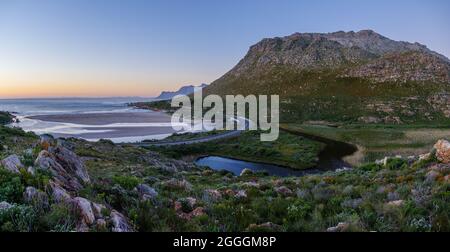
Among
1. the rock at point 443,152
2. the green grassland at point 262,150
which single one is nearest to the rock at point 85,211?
the rock at point 443,152

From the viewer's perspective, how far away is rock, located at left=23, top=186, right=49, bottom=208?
20.3 feet

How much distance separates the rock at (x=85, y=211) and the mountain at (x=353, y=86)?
311ft

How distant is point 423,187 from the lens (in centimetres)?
1041

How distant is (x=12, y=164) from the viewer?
24.7 ft

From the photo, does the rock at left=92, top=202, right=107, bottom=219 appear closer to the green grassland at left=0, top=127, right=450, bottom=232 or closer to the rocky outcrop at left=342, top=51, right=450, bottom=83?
the green grassland at left=0, top=127, right=450, bottom=232

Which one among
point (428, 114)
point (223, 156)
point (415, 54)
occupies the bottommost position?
point (223, 156)

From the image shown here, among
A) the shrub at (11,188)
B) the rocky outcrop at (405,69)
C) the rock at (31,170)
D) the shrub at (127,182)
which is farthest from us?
the rocky outcrop at (405,69)

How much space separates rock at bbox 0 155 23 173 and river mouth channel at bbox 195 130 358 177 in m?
32.6

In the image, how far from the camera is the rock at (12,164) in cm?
728

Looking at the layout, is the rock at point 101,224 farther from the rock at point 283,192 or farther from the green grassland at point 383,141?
the green grassland at point 383,141

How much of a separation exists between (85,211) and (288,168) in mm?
40471
